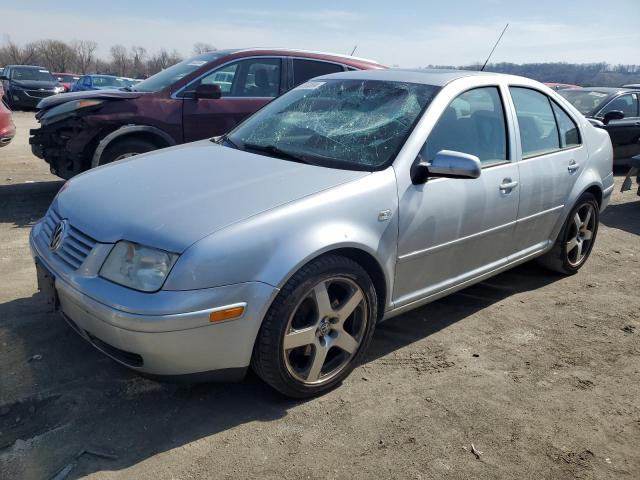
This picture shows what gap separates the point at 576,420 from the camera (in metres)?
2.85

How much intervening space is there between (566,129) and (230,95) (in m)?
3.80

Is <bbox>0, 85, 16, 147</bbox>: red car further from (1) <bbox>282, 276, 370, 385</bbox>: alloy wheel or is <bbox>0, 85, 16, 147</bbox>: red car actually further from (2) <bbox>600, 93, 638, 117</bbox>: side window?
(2) <bbox>600, 93, 638, 117</bbox>: side window

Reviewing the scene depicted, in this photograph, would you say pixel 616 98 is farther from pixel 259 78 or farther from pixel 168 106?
pixel 168 106

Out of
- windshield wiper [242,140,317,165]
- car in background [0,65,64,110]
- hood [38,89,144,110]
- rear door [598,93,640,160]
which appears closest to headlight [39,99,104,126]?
hood [38,89,144,110]

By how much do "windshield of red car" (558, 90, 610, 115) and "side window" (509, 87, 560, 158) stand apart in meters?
6.37

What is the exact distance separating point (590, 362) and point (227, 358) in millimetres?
2300

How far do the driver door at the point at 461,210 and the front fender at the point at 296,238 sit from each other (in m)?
0.16

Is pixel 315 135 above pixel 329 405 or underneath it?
above

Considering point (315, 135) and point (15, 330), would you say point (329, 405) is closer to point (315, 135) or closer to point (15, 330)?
point (315, 135)

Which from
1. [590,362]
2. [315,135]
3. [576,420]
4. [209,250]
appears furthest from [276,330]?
[590,362]

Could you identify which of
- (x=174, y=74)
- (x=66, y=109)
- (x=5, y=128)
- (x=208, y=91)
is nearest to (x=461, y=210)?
(x=208, y=91)

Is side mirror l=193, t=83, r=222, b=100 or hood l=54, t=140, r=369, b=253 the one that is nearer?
hood l=54, t=140, r=369, b=253

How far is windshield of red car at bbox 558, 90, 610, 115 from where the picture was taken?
33.1 feet

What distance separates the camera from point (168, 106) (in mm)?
6281
